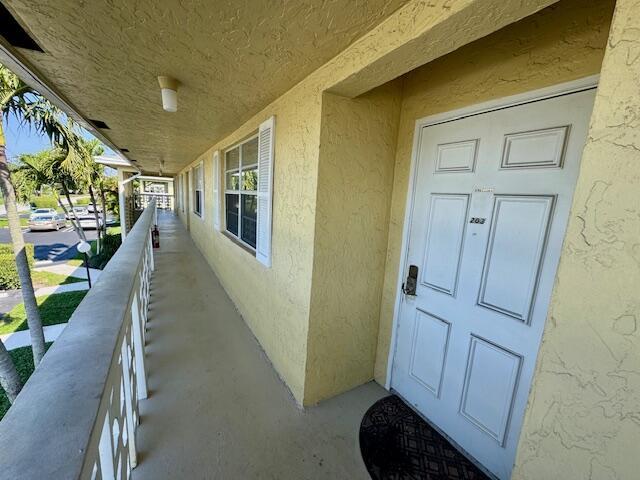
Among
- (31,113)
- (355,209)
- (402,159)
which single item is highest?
(31,113)

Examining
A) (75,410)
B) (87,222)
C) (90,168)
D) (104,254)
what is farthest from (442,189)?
(87,222)

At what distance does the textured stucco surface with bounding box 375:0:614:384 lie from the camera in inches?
45.3

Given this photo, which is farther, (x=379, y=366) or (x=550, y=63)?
(x=379, y=366)

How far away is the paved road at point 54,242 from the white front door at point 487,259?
1644 centimetres

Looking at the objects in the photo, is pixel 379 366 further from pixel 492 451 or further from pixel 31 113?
pixel 31 113

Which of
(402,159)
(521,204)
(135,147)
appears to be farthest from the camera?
(135,147)

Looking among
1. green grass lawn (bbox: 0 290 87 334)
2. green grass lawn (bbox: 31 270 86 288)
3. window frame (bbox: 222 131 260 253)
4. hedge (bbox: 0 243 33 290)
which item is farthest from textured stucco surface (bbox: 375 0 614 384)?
hedge (bbox: 0 243 33 290)

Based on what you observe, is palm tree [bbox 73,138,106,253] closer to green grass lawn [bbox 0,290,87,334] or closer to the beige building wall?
green grass lawn [bbox 0,290,87,334]

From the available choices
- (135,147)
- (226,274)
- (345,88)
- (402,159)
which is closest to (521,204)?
(402,159)

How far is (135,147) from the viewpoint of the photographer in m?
4.77

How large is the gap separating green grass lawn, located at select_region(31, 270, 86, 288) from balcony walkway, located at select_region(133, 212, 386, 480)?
883 centimetres

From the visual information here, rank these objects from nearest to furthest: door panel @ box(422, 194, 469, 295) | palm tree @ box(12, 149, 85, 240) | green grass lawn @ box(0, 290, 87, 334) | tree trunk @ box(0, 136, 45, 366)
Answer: door panel @ box(422, 194, 469, 295) → tree trunk @ box(0, 136, 45, 366) → green grass lawn @ box(0, 290, 87, 334) → palm tree @ box(12, 149, 85, 240)

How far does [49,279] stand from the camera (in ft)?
29.7

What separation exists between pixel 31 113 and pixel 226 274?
419 cm
